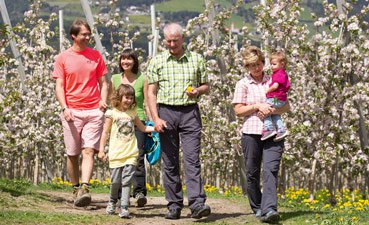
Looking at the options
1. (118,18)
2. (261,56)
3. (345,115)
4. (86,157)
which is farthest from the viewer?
(118,18)

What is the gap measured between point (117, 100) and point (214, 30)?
20.7ft

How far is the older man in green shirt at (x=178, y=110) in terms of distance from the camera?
9.94 m

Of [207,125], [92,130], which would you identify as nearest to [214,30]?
[207,125]

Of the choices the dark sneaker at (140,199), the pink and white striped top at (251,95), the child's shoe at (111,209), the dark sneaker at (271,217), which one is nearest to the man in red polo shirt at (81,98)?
the child's shoe at (111,209)

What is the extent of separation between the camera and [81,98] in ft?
35.9

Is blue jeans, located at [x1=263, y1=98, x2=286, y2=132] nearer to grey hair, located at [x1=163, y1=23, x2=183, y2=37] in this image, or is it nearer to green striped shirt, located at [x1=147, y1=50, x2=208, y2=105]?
green striped shirt, located at [x1=147, y1=50, x2=208, y2=105]

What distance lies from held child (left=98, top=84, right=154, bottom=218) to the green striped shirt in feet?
1.34

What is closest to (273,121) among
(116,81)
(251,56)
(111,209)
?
(251,56)

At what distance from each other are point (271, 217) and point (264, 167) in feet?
2.05

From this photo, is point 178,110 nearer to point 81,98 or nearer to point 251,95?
point 251,95

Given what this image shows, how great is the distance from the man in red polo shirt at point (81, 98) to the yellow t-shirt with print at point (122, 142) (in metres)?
0.72

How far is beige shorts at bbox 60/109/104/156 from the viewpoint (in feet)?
35.9

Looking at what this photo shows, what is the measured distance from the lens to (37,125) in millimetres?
21312

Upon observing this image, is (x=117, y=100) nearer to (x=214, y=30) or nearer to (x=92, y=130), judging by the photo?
(x=92, y=130)
